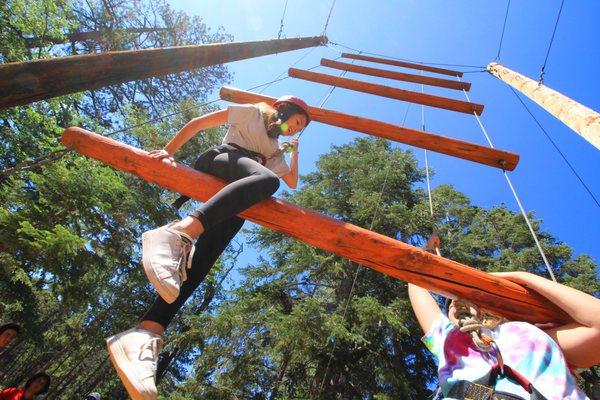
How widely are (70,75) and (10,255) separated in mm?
7108

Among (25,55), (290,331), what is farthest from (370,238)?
(25,55)

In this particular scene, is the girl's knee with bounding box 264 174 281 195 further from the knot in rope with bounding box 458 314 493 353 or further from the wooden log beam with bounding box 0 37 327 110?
the knot in rope with bounding box 458 314 493 353

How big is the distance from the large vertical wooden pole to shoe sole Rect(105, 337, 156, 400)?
167 inches

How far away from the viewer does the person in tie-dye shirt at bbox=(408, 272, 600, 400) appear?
144 cm

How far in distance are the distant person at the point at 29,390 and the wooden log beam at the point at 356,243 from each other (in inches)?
221

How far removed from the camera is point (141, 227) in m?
11.6

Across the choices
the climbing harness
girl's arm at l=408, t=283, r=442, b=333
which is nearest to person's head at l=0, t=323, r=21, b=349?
girl's arm at l=408, t=283, r=442, b=333

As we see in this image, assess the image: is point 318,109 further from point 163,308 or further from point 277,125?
point 163,308

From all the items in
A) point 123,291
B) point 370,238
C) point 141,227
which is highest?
point 370,238

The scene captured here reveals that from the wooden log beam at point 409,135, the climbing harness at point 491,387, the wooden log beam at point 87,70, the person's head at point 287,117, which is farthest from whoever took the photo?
the wooden log beam at point 409,135

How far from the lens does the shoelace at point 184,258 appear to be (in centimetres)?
183

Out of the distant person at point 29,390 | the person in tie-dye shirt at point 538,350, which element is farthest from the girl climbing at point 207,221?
the distant person at point 29,390

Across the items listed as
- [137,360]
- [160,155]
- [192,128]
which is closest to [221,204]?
[160,155]

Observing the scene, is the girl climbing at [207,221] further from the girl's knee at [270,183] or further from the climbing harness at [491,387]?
the climbing harness at [491,387]
